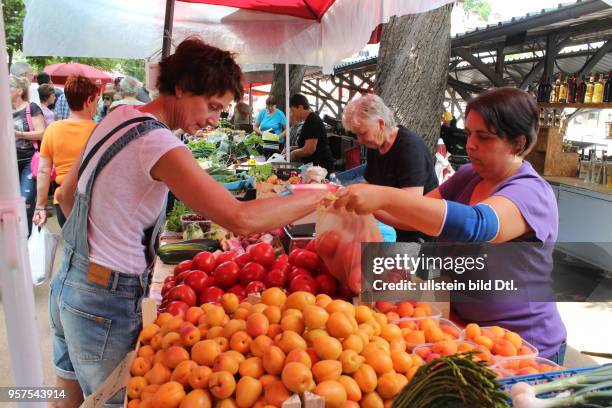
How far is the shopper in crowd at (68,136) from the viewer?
4.73 metres

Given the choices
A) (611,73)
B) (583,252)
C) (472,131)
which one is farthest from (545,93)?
(472,131)

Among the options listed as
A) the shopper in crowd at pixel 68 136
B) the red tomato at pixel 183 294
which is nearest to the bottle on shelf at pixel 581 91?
the shopper in crowd at pixel 68 136

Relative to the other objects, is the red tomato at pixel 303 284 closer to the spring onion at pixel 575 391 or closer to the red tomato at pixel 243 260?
the red tomato at pixel 243 260

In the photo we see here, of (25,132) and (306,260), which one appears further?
(25,132)

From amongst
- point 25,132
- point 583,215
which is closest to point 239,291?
point 25,132

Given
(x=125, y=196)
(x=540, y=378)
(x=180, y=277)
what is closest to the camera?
(x=540, y=378)

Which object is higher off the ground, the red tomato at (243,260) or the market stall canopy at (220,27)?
the market stall canopy at (220,27)

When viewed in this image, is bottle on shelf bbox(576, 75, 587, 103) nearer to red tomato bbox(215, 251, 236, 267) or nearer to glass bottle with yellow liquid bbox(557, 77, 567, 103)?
glass bottle with yellow liquid bbox(557, 77, 567, 103)

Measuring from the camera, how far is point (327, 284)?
2395 mm

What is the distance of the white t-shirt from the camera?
191 centimetres

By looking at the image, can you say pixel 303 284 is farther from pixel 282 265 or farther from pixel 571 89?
pixel 571 89

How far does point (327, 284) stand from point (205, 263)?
684 millimetres

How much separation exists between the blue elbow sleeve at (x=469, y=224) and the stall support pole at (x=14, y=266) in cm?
137

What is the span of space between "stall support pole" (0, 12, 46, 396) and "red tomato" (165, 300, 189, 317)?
681mm
